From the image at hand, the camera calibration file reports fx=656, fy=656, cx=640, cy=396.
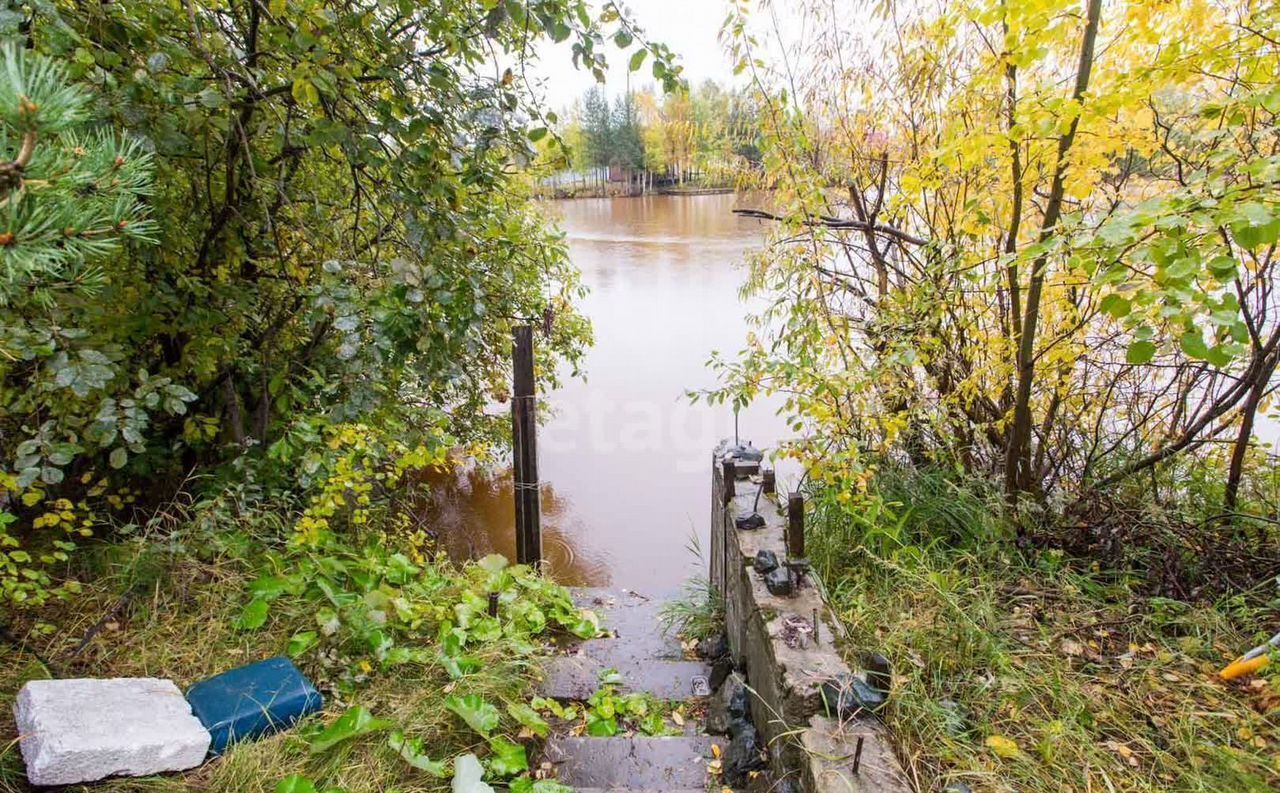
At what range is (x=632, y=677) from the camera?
2.64 metres

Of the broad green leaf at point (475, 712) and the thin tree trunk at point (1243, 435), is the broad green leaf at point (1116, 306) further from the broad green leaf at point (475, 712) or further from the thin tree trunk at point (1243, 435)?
the broad green leaf at point (475, 712)

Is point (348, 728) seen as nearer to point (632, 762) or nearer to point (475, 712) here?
point (475, 712)

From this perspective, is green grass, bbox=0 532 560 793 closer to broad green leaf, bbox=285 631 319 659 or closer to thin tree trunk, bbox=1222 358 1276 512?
broad green leaf, bbox=285 631 319 659

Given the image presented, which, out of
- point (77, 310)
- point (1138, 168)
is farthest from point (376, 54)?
point (1138, 168)

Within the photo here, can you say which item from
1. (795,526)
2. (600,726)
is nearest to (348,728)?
(600,726)

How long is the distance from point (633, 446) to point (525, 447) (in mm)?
2821

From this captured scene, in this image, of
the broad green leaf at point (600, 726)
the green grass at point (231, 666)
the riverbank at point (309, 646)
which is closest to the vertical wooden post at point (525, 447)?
the riverbank at point (309, 646)

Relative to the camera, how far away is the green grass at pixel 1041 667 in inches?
60.6

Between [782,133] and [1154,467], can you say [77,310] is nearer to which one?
[782,133]

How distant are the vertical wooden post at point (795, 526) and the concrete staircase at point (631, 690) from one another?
2.19 ft

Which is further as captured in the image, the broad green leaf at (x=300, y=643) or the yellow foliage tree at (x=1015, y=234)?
the broad green leaf at (x=300, y=643)

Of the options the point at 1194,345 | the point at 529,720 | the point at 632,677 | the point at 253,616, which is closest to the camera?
the point at 1194,345

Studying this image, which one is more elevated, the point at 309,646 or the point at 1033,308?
the point at 1033,308

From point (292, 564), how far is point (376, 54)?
72.2 inches
